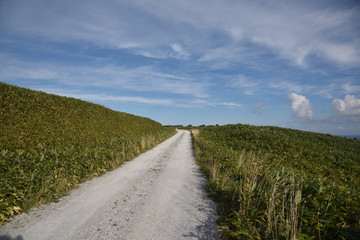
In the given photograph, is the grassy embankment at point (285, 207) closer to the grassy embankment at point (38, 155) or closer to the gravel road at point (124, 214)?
the gravel road at point (124, 214)

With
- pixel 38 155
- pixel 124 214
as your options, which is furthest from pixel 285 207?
pixel 38 155

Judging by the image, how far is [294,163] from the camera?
15.2 meters

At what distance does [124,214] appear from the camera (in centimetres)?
532

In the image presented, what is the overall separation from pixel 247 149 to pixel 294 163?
Result: 15.2 ft

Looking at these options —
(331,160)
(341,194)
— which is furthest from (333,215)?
(331,160)

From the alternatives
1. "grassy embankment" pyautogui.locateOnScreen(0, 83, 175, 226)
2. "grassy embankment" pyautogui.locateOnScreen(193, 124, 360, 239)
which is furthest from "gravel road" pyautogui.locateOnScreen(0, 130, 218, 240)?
"grassy embankment" pyautogui.locateOnScreen(193, 124, 360, 239)

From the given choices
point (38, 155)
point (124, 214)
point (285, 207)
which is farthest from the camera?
point (38, 155)

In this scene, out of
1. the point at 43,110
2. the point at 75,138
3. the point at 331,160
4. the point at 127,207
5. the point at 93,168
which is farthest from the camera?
the point at 331,160

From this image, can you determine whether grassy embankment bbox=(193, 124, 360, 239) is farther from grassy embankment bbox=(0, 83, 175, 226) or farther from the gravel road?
grassy embankment bbox=(0, 83, 175, 226)

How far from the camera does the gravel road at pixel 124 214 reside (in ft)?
14.4

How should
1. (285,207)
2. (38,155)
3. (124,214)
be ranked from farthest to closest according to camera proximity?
(38,155) < (124,214) < (285,207)

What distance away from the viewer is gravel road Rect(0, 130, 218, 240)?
4.40 meters

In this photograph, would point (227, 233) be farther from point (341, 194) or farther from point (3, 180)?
point (3, 180)

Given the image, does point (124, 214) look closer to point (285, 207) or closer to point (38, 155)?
point (285, 207)
